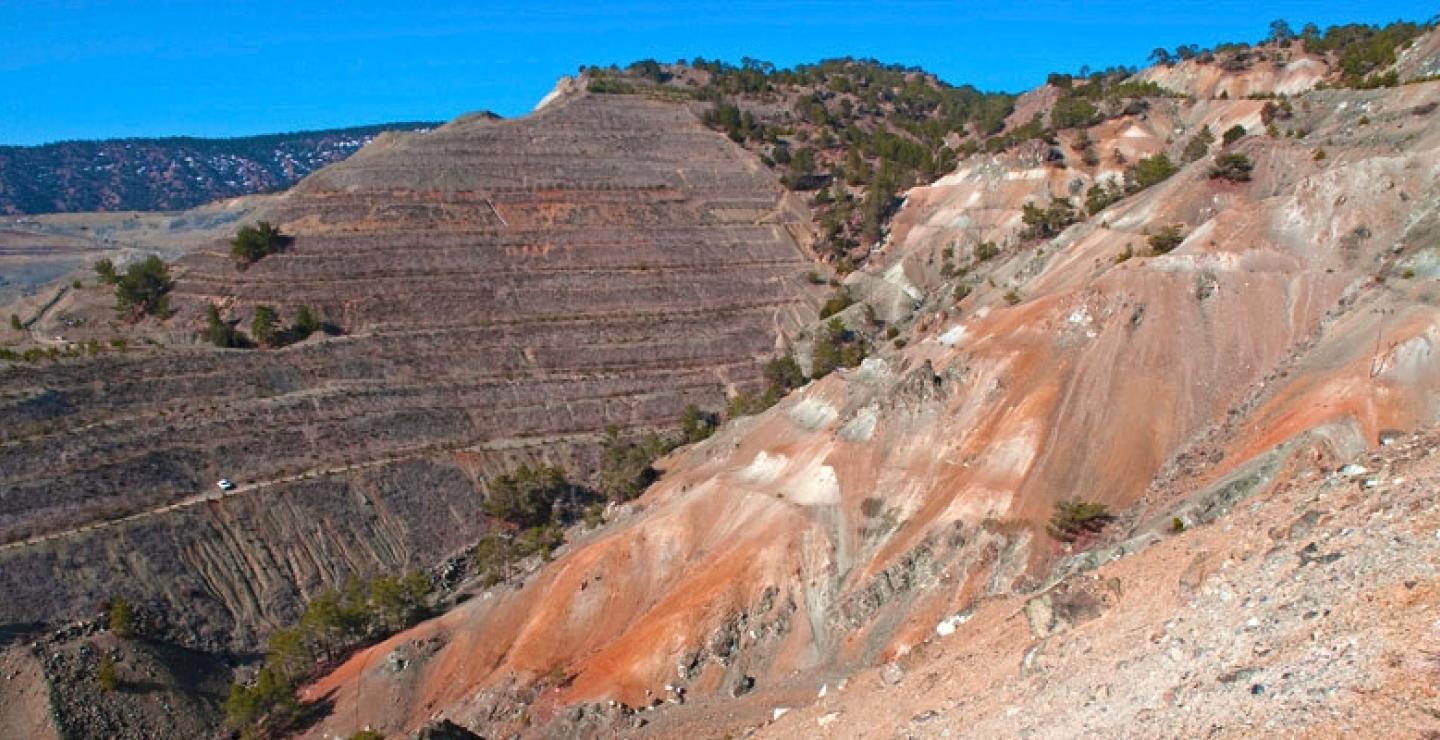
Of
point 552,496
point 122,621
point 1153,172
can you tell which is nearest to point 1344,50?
point 1153,172

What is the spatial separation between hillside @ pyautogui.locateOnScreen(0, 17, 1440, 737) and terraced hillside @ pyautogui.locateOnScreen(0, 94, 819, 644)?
29cm

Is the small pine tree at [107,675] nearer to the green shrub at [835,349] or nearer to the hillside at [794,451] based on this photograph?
the hillside at [794,451]

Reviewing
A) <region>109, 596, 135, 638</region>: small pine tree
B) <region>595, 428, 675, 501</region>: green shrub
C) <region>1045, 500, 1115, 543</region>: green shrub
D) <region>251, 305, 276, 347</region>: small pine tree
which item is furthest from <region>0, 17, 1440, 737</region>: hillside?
<region>109, 596, 135, 638</region>: small pine tree

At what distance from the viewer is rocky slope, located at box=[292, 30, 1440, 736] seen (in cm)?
3053

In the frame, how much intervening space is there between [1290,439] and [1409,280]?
10395 millimetres

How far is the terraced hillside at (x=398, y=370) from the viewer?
1885 inches

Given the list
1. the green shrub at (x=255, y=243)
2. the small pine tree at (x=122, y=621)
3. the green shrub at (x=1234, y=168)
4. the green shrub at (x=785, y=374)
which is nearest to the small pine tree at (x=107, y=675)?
the small pine tree at (x=122, y=621)

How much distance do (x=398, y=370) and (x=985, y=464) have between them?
4403 centimetres

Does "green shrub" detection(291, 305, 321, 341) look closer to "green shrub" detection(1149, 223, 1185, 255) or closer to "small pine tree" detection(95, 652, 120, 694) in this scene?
"small pine tree" detection(95, 652, 120, 694)

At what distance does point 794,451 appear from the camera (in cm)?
4300

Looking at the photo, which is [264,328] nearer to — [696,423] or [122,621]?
[122,621]

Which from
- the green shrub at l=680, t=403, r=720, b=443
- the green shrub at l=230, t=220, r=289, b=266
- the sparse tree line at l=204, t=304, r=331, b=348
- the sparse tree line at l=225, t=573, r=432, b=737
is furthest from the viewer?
the green shrub at l=230, t=220, r=289, b=266

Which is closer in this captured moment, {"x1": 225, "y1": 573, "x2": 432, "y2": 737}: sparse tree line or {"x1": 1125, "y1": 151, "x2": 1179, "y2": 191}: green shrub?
{"x1": 225, "y1": 573, "x2": 432, "y2": 737}: sparse tree line

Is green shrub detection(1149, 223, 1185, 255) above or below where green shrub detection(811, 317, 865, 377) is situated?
above
